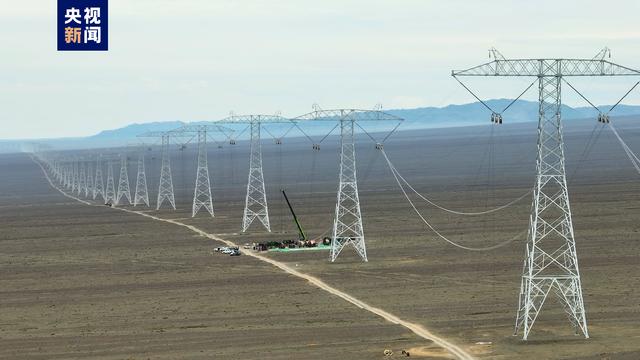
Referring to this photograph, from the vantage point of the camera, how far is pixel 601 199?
144m

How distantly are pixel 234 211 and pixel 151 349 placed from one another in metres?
95.2

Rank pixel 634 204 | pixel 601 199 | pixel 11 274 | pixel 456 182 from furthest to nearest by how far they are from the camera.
Answer: pixel 456 182, pixel 601 199, pixel 634 204, pixel 11 274

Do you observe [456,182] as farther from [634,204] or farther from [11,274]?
[11,274]

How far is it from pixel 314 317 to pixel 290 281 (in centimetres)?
1654

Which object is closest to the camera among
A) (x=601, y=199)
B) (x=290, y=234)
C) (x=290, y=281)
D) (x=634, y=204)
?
(x=290, y=281)

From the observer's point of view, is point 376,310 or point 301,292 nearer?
point 376,310

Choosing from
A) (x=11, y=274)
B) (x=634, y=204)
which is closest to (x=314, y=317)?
(x=11, y=274)

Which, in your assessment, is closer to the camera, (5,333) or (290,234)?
(5,333)

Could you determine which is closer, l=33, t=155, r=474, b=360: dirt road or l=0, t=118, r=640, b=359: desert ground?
l=33, t=155, r=474, b=360: dirt road

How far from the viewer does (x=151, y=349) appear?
197 feet

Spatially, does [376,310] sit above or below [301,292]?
above

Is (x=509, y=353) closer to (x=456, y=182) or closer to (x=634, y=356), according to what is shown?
(x=634, y=356)

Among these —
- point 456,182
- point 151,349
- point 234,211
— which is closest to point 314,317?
point 151,349

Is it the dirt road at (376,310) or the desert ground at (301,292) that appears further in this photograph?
the desert ground at (301,292)
